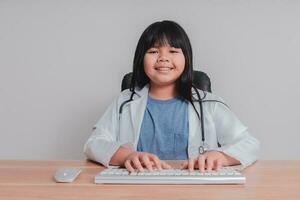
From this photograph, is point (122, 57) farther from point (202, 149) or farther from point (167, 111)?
point (202, 149)

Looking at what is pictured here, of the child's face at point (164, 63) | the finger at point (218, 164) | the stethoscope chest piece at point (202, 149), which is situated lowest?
the stethoscope chest piece at point (202, 149)

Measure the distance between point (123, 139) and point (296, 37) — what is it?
1228 millimetres

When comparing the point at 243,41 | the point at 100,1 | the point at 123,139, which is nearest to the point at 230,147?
the point at 123,139

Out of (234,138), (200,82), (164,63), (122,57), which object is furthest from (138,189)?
(122,57)

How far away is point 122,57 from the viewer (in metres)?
2.21

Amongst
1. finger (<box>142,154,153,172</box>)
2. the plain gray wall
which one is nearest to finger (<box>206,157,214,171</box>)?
finger (<box>142,154,153,172</box>)

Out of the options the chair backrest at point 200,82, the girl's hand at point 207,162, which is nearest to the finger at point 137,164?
the girl's hand at point 207,162

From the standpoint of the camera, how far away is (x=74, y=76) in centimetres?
223

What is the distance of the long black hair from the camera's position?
1.41m

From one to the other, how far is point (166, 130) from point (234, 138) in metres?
0.26

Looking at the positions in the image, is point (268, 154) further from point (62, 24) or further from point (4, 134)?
point (4, 134)

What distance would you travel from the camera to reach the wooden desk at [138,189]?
2.60 ft

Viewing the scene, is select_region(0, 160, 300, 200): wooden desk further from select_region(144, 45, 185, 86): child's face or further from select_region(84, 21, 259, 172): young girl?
select_region(144, 45, 185, 86): child's face

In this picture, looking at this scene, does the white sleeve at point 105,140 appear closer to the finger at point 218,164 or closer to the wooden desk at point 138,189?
the wooden desk at point 138,189
